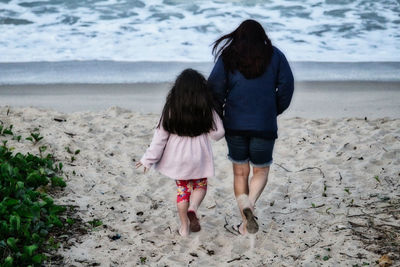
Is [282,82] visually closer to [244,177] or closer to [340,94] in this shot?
[244,177]

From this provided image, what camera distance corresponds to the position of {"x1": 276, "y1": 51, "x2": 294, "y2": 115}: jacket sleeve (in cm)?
392

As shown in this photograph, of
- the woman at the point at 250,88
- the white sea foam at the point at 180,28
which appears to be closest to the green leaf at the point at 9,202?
the woman at the point at 250,88

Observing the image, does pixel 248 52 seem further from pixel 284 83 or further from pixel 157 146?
pixel 157 146

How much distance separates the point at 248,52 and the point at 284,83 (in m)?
0.37

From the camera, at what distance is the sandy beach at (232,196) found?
3979 mm

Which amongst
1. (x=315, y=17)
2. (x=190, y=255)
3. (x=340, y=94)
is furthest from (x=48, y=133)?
(x=315, y=17)

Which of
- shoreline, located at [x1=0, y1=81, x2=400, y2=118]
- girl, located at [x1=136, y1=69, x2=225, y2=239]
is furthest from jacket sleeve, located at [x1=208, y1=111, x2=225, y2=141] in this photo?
shoreline, located at [x1=0, y1=81, x2=400, y2=118]

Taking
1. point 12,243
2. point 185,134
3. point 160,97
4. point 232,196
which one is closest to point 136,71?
point 160,97

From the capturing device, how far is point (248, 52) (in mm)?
3814

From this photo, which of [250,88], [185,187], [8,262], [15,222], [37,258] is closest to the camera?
[8,262]

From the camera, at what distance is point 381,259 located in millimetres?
3707

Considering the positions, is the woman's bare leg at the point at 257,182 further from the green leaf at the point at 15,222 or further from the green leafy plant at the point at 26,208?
the green leaf at the point at 15,222

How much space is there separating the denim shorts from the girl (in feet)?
0.50

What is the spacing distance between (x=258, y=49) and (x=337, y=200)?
1838 millimetres
